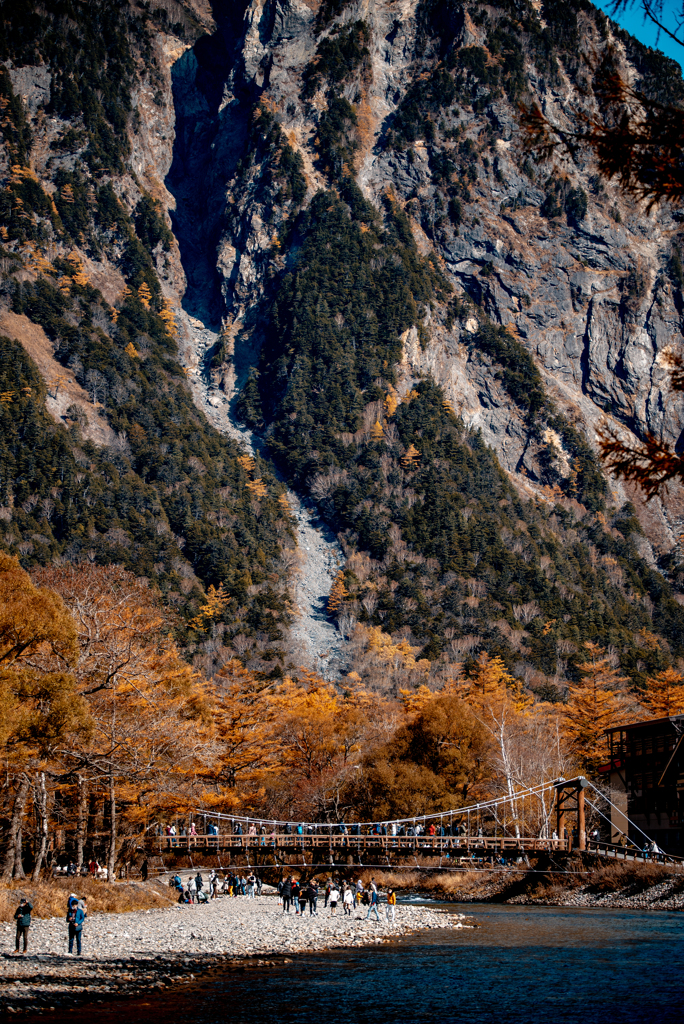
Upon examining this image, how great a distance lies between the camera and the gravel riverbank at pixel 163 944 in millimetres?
19312

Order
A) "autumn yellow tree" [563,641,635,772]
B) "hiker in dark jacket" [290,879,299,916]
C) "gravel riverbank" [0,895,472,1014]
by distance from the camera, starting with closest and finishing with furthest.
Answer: "gravel riverbank" [0,895,472,1014], "hiker in dark jacket" [290,879,299,916], "autumn yellow tree" [563,641,635,772]

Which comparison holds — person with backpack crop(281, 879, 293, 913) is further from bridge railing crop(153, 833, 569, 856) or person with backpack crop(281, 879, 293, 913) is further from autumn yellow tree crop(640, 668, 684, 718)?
autumn yellow tree crop(640, 668, 684, 718)

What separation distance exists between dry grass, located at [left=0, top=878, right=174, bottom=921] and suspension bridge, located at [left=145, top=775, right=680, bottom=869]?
4.82 metres

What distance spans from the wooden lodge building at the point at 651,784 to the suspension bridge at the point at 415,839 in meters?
1.15

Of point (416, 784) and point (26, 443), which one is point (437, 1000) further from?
point (26, 443)

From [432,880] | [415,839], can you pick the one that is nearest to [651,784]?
[432,880]

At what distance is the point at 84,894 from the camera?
1256 inches

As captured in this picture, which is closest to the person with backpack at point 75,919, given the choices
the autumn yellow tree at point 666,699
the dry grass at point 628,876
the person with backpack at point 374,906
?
the person with backpack at point 374,906

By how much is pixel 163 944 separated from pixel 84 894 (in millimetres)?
6883

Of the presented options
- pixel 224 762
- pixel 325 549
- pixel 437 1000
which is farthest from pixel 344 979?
pixel 325 549

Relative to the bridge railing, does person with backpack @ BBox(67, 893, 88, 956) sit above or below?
below

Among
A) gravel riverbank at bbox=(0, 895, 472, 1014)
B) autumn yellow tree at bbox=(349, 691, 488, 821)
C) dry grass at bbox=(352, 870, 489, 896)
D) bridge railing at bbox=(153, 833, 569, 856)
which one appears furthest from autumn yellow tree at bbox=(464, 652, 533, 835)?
gravel riverbank at bbox=(0, 895, 472, 1014)

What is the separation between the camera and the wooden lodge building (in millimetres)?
50719

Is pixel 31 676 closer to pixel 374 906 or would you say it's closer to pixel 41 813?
pixel 41 813
